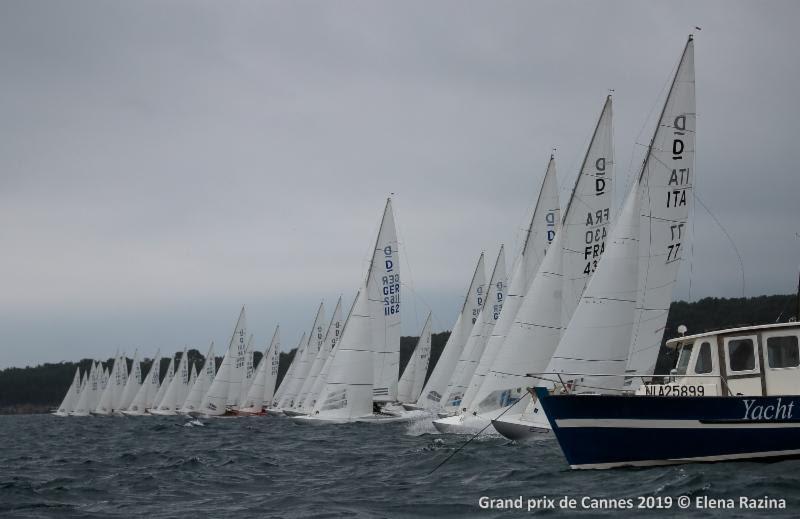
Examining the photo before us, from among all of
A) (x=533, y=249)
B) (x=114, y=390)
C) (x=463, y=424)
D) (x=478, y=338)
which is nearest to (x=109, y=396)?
(x=114, y=390)

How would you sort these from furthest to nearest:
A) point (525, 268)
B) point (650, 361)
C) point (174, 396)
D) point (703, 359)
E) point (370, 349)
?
point (174, 396) < point (370, 349) < point (525, 268) < point (650, 361) < point (703, 359)

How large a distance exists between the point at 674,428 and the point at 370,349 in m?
29.5

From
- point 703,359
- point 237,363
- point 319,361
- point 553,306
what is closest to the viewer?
point 703,359

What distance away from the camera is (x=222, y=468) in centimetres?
2153

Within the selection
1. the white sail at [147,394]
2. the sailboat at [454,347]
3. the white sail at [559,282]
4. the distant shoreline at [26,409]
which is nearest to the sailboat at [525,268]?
the white sail at [559,282]

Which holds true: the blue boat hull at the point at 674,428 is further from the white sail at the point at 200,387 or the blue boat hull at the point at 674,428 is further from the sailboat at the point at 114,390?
the sailboat at the point at 114,390

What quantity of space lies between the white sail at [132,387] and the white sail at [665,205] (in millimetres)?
90296

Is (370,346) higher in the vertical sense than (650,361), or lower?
higher

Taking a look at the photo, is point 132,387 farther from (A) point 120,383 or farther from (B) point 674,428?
(B) point 674,428

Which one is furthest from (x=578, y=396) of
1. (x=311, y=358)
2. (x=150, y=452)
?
(x=311, y=358)

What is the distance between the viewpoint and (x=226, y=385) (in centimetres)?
7981

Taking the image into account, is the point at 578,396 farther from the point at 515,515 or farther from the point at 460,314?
the point at 460,314

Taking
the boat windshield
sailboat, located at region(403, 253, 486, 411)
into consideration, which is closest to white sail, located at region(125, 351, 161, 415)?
sailboat, located at region(403, 253, 486, 411)

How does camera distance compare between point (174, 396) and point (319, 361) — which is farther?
point (174, 396)
